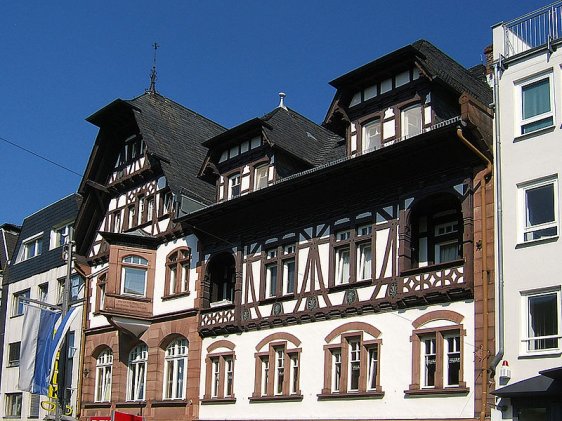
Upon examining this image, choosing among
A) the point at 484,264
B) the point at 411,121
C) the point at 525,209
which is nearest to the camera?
the point at 525,209

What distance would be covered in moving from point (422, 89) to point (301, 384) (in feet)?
33.7

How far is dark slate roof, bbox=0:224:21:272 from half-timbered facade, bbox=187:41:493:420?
73.8ft

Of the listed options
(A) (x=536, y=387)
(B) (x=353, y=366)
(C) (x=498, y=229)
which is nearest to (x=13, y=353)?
(B) (x=353, y=366)

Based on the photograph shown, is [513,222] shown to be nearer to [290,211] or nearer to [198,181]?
[290,211]

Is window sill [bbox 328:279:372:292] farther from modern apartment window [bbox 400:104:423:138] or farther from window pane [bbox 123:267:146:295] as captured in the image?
window pane [bbox 123:267:146:295]

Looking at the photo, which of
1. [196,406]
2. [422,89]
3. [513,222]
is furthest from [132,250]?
[513,222]

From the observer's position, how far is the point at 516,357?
25047mm

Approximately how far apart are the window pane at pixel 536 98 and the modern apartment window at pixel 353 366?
8.17 m

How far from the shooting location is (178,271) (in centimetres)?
3872

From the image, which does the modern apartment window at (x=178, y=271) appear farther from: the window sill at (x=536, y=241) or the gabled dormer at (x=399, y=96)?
the window sill at (x=536, y=241)

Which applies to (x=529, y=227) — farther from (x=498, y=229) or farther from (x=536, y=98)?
(x=536, y=98)

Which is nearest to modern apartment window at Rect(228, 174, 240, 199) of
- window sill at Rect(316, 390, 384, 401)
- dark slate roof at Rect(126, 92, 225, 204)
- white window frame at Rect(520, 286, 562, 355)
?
dark slate roof at Rect(126, 92, 225, 204)

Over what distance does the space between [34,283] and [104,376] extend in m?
10.7

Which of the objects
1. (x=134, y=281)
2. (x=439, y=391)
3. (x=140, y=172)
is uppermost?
(x=140, y=172)
